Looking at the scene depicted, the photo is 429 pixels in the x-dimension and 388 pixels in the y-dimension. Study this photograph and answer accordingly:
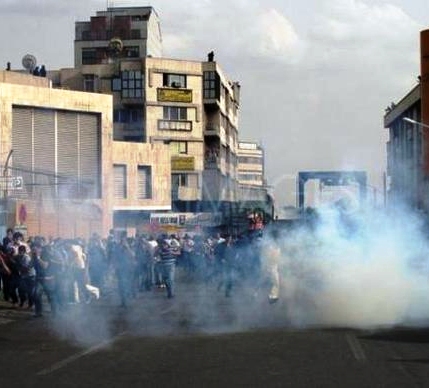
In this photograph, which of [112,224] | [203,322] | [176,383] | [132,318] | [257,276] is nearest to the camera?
[176,383]

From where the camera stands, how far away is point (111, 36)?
9794 centimetres

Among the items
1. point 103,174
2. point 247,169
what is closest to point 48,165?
point 103,174

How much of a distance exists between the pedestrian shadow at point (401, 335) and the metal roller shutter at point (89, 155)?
38546 mm

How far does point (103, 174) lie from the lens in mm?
53656

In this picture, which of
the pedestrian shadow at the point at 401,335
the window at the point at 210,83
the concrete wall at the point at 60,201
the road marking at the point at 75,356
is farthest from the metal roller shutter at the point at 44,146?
the pedestrian shadow at the point at 401,335

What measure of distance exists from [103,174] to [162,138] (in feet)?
80.2

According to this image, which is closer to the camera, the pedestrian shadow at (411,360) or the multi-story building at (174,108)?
the pedestrian shadow at (411,360)

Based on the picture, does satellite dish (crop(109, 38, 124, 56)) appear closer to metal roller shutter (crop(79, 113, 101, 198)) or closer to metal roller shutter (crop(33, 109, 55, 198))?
metal roller shutter (crop(79, 113, 101, 198))

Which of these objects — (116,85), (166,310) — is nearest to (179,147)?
(116,85)

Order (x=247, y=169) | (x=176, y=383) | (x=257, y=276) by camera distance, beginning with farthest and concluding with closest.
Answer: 1. (x=247, y=169)
2. (x=257, y=276)
3. (x=176, y=383)

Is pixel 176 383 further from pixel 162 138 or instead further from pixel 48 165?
pixel 162 138

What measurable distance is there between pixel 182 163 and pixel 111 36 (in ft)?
83.5

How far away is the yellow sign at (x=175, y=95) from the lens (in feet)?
254

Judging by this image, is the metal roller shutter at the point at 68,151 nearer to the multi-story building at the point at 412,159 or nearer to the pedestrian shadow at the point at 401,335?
the multi-story building at the point at 412,159
